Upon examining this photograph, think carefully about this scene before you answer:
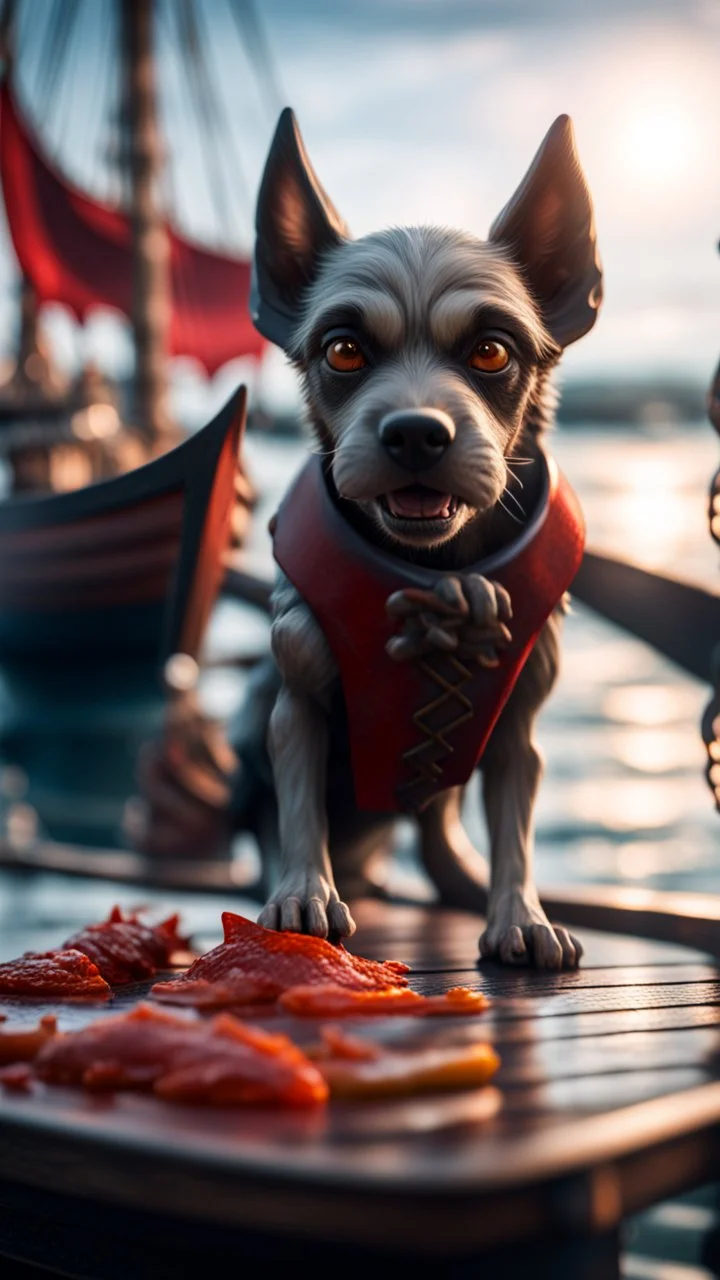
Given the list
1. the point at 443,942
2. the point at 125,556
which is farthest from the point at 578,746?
the point at 443,942

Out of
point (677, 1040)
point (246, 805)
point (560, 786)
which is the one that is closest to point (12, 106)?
point (560, 786)

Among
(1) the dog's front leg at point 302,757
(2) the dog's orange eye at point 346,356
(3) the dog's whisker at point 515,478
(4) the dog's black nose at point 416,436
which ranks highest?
(2) the dog's orange eye at point 346,356

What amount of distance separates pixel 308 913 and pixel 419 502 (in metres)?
0.59

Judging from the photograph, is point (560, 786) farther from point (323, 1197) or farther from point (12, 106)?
point (12, 106)

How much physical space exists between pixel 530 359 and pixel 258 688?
994 millimetres

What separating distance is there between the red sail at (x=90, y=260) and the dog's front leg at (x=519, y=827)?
1572 centimetres

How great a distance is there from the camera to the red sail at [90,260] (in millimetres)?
17938

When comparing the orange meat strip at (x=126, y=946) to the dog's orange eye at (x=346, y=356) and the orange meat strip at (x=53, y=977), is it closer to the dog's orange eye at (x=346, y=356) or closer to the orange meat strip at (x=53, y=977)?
the orange meat strip at (x=53, y=977)

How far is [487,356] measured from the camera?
2.03 meters

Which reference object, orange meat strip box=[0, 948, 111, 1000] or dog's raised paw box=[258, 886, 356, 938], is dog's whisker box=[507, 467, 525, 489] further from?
orange meat strip box=[0, 948, 111, 1000]

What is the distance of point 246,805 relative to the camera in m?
2.96

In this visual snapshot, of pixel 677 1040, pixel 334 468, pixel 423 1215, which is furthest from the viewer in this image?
pixel 334 468

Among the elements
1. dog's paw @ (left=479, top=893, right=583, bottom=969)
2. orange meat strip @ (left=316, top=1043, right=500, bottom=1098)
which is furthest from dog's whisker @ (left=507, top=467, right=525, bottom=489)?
orange meat strip @ (left=316, top=1043, right=500, bottom=1098)

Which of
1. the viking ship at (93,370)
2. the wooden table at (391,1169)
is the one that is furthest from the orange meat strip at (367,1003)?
the viking ship at (93,370)
